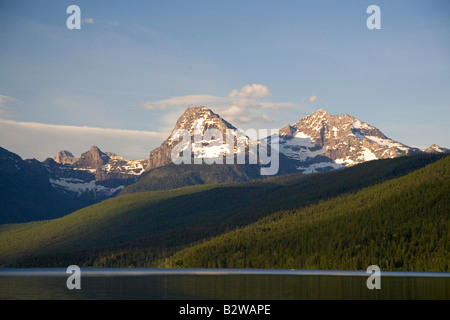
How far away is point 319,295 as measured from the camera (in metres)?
127

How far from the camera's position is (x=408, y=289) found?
14450cm
